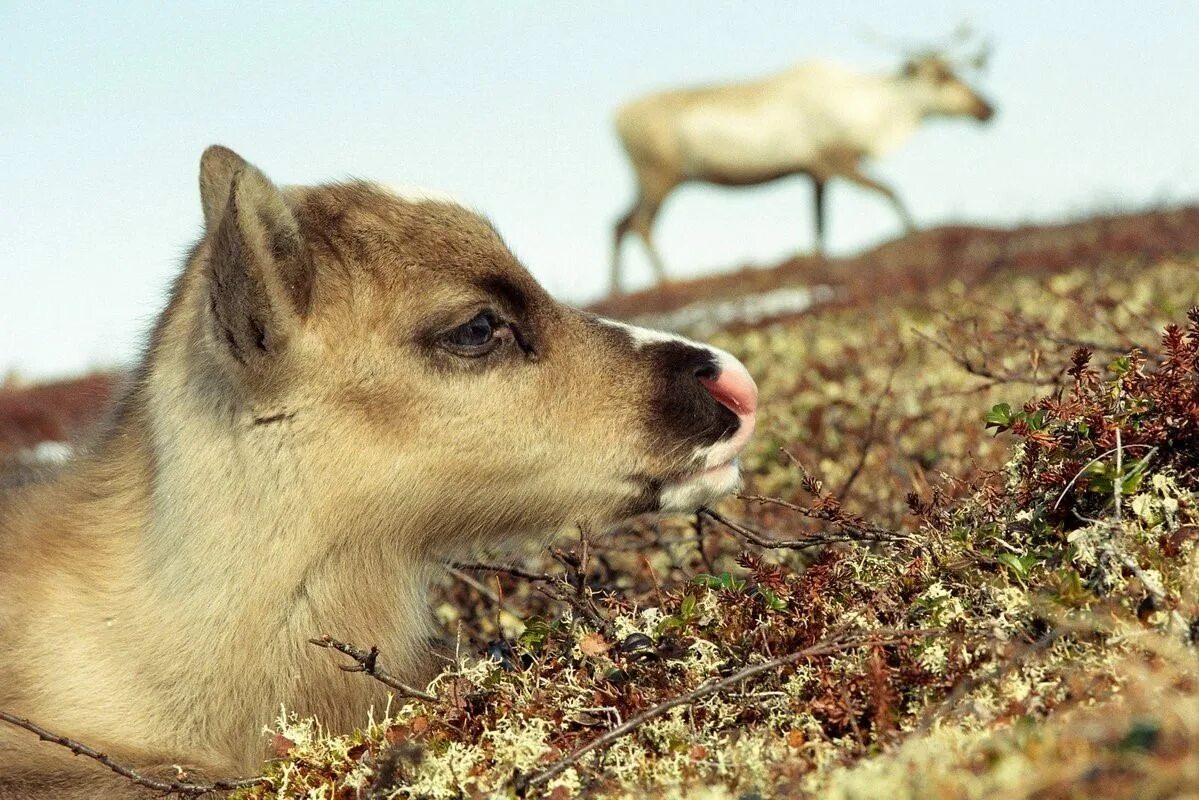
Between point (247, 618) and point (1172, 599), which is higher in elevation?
point (1172, 599)

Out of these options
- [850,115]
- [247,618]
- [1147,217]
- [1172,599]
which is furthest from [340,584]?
[850,115]

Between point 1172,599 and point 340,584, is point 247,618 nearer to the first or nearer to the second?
point 340,584

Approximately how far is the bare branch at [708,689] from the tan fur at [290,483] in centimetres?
105

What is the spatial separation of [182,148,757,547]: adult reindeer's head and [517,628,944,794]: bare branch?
1026 mm

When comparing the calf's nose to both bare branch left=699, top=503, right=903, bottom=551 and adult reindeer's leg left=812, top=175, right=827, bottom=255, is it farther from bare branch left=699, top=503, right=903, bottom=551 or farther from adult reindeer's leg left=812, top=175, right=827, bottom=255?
adult reindeer's leg left=812, top=175, right=827, bottom=255

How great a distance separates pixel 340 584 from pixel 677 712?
1.16 metres

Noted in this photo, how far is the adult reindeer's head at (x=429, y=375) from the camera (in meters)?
3.76

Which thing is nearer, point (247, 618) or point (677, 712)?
point (677, 712)

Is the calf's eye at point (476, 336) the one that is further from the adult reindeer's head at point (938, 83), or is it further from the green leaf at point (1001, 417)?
the adult reindeer's head at point (938, 83)

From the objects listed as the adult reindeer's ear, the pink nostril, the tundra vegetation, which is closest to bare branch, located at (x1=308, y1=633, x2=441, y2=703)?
the tundra vegetation

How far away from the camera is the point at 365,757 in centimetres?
335

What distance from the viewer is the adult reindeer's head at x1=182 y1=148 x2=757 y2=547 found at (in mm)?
3762

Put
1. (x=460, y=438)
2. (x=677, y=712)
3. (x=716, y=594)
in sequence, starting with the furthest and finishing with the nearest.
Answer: (x=460, y=438) < (x=716, y=594) < (x=677, y=712)

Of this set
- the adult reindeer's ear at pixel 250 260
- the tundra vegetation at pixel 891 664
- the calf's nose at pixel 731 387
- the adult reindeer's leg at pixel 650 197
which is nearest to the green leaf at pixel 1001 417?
the tundra vegetation at pixel 891 664
